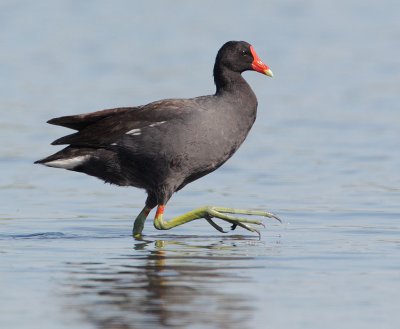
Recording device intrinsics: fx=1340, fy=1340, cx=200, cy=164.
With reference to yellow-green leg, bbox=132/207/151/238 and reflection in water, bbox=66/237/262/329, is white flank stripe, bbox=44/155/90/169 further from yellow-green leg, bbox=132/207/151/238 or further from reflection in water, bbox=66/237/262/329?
reflection in water, bbox=66/237/262/329

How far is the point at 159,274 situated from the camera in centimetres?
1027

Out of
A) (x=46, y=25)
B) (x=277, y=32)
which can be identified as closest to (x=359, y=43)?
(x=277, y=32)

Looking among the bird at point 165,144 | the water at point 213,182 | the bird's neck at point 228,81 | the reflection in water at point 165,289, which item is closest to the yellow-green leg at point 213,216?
the bird at point 165,144

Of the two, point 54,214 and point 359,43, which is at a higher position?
point 359,43

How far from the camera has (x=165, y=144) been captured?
41.6ft

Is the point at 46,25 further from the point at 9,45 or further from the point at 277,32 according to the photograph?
the point at 277,32

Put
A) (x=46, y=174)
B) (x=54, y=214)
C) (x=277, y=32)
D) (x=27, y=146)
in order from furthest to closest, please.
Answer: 1. (x=277, y=32)
2. (x=27, y=146)
3. (x=46, y=174)
4. (x=54, y=214)

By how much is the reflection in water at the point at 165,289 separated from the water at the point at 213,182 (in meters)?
0.02

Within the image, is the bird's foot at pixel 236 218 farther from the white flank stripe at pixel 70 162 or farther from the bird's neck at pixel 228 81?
the white flank stripe at pixel 70 162

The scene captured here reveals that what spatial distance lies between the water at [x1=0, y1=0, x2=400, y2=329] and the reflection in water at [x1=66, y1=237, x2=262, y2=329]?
2 centimetres

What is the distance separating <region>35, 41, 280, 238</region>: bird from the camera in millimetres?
12586

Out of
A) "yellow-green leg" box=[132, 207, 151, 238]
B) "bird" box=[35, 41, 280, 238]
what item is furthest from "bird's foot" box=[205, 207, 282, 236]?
"yellow-green leg" box=[132, 207, 151, 238]

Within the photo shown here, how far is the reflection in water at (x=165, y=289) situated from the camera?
28.2 ft

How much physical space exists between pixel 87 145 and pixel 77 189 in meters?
3.05
